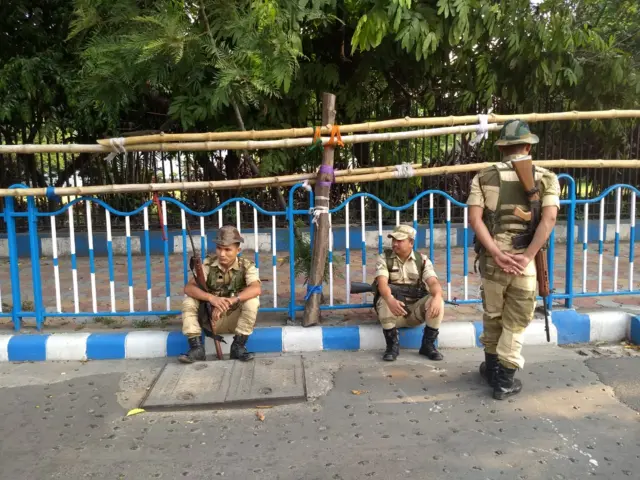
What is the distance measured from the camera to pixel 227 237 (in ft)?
14.4

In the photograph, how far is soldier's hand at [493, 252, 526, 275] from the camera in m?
3.64

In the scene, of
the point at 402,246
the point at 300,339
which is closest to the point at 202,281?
the point at 300,339

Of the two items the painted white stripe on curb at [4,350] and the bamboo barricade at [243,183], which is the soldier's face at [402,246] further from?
the painted white stripe on curb at [4,350]

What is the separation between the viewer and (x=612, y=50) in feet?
26.3

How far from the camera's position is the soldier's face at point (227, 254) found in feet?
14.4

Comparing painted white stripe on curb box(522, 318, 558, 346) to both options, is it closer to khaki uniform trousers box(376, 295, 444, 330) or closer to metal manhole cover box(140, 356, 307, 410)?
khaki uniform trousers box(376, 295, 444, 330)

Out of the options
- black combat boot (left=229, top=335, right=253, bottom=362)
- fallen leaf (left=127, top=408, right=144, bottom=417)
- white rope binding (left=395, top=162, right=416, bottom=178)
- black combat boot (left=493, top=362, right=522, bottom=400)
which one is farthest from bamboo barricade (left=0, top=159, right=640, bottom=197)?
fallen leaf (left=127, top=408, right=144, bottom=417)

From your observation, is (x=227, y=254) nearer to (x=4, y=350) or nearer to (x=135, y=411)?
(x=135, y=411)

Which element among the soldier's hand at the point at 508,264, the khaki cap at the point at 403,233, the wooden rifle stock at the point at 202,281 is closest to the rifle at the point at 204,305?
the wooden rifle stock at the point at 202,281

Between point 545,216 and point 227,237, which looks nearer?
point 545,216

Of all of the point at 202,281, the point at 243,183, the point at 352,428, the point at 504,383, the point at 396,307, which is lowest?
the point at 352,428

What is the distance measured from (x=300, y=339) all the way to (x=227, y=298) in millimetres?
737

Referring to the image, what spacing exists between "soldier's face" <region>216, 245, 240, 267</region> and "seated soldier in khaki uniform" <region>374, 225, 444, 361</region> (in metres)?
1.14

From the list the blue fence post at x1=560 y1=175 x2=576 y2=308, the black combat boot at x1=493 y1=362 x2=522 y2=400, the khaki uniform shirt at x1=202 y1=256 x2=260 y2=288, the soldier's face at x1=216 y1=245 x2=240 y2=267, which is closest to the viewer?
the black combat boot at x1=493 y1=362 x2=522 y2=400
